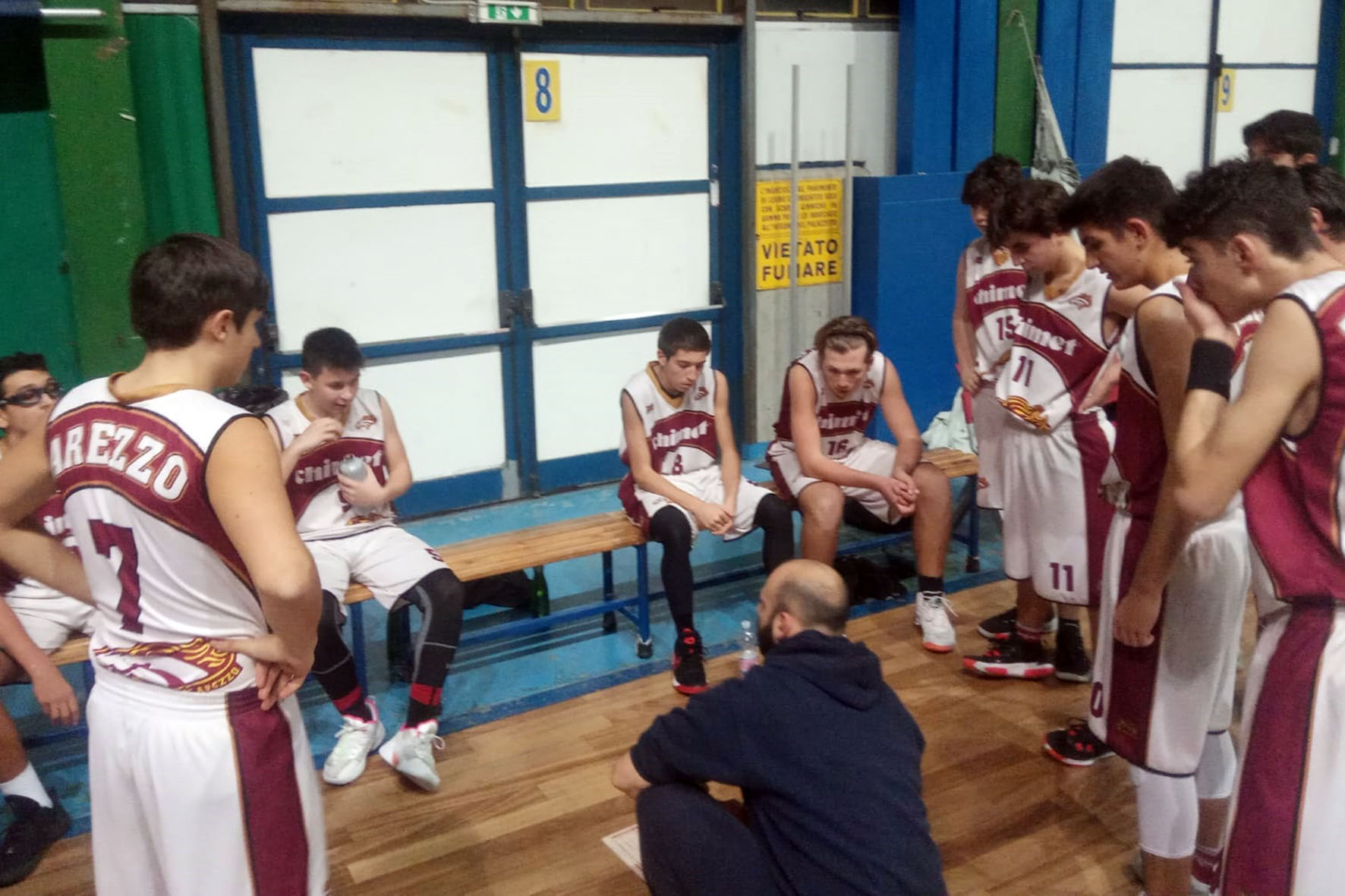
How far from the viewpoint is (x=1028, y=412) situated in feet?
11.5

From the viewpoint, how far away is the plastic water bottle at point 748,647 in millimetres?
3803

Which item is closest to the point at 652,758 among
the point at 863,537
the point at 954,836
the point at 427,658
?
the point at 954,836

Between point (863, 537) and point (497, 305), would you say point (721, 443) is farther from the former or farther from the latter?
point (497, 305)

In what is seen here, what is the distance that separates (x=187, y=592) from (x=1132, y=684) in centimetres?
185

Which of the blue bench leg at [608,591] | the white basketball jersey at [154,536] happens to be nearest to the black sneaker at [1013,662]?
the blue bench leg at [608,591]

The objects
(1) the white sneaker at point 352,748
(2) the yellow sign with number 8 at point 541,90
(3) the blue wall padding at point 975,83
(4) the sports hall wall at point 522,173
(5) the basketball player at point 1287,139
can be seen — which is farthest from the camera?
(3) the blue wall padding at point 975,83

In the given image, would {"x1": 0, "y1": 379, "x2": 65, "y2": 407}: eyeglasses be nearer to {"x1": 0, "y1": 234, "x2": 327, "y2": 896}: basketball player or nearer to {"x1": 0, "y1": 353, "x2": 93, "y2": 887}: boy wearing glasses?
{"x1": 0, "y1": 353, "x2": 93, "y2": 887}: boy wearing glasses

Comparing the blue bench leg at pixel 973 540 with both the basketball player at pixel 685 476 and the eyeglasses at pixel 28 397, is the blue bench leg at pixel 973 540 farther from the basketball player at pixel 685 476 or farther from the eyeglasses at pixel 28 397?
the eyeglasses at pixel 28 397

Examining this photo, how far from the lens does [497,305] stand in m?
5.65

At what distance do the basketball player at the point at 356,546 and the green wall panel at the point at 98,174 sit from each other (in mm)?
1420

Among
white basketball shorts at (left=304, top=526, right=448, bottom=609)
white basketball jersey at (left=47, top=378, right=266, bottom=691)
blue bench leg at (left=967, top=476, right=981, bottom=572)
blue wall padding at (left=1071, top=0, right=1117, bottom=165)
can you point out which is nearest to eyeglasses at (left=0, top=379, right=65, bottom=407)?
white basketball shorts at (left=304, top=526, right=448, bottom=609)

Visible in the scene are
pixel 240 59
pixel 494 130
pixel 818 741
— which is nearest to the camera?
pixel 818 741

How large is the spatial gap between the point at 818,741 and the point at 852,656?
0.15m

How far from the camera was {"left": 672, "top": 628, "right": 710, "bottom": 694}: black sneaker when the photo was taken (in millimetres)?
3668
